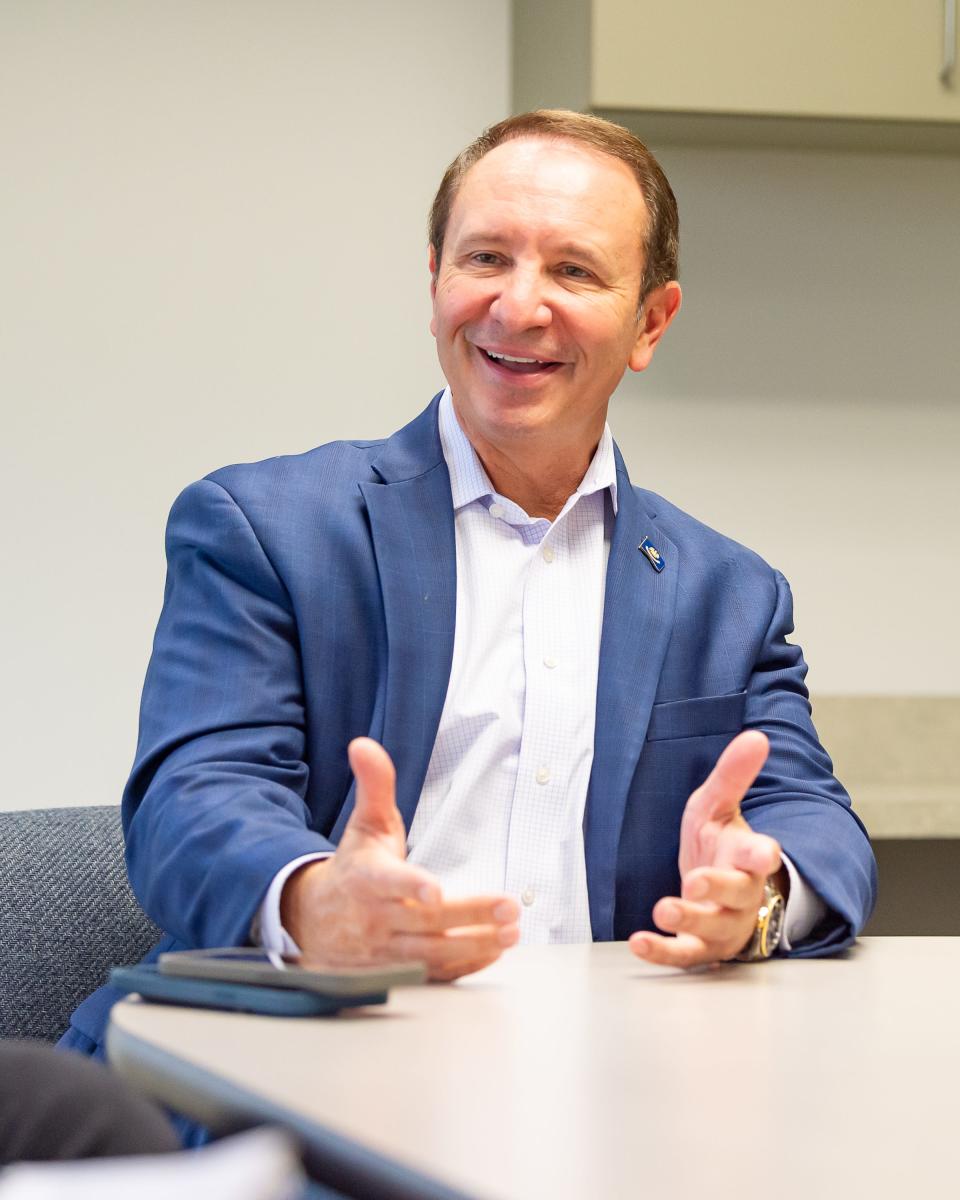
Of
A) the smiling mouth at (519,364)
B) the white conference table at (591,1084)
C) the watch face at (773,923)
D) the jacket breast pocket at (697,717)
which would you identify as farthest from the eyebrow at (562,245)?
the white conference table at (591,1084)

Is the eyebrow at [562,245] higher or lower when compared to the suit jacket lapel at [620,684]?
higher

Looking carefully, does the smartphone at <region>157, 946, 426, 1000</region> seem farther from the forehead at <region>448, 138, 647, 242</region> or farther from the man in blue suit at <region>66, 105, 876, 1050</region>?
the forehead at <region>448, 138, 647, 242</region>

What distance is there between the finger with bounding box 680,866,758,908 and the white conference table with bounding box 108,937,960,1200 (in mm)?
116

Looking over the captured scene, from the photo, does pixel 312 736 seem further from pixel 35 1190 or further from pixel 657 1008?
pixel 35 1190

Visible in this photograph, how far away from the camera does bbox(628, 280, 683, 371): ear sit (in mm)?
1822

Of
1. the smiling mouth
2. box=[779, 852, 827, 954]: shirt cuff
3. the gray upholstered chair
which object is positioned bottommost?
the gray upholstered chair

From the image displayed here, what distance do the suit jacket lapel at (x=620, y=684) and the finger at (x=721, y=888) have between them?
0.33 meters

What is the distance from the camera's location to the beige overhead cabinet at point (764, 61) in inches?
96.1

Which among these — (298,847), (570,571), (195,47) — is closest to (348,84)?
(195,47)

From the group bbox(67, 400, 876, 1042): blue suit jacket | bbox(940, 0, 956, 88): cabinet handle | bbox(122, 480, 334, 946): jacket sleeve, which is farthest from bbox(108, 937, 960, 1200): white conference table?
bbox(940, 0, 956, 88): cabinet handle

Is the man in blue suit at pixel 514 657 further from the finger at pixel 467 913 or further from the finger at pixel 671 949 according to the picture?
the finger at pixel 467 913

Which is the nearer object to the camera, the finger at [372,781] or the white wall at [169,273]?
the finger at [372,781]

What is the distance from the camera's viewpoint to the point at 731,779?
1.21 m

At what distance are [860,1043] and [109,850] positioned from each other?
0.97 metres
